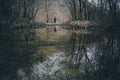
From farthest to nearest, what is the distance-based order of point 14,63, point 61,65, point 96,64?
point 14,63
point 61,65
point 96,64

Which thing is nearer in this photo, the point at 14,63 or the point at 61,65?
the point at 61,65

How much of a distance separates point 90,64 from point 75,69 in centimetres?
140

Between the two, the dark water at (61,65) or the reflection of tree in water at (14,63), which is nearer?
the dark water at (61,65)

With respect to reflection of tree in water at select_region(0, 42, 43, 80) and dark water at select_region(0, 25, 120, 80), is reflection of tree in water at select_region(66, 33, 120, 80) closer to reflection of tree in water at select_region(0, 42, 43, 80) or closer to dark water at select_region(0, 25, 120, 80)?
dark water at select_region(0, 25, 120, 80)

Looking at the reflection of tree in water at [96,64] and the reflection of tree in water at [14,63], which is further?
the reflection of tree in water at [14,63]

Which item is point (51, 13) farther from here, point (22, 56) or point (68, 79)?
point (68, 79)

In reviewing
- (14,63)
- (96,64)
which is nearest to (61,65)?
(96,64)

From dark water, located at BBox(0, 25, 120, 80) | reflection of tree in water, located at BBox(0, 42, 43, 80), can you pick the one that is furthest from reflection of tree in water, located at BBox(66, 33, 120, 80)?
reflection of tree in water, located at BBox(0, 42, 43, 80)

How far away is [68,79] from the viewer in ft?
40.9

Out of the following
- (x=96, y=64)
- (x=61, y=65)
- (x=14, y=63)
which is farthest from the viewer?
(x=14, y=63)

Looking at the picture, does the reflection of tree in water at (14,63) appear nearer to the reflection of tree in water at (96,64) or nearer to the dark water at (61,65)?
the dark water at (61,65)

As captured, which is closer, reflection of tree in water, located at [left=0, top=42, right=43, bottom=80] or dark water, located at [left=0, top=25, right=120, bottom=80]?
dark water, located at [left=0, top=25, right=120, bottom=80]

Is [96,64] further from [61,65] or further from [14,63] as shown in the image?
[14,63]

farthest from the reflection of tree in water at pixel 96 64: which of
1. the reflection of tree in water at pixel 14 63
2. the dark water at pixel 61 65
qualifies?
the reflection of tree in water at pixel 14 63
